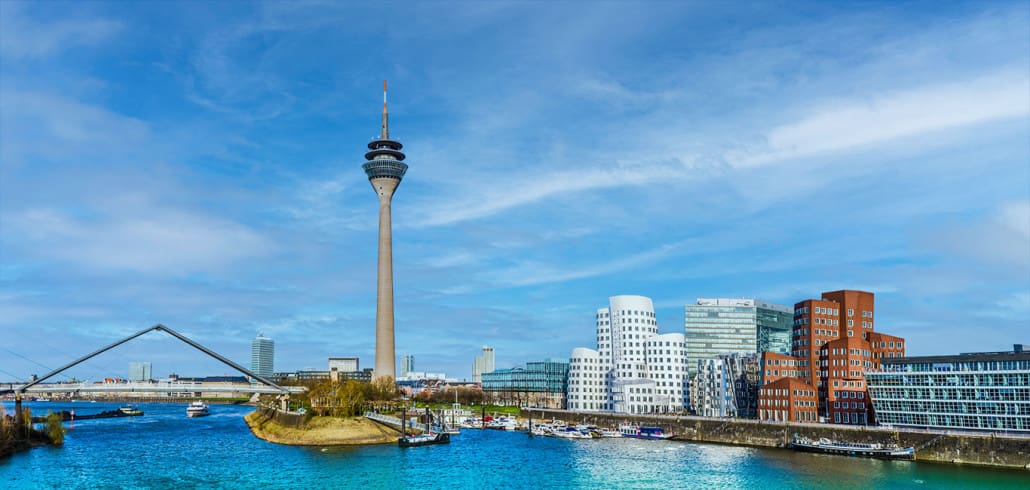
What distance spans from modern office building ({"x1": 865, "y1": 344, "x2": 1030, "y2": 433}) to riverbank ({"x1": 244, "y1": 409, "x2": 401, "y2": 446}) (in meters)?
66.6

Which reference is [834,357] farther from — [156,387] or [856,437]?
[156,387]

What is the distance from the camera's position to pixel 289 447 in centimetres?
10912

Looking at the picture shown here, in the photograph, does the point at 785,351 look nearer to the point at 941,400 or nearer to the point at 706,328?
the point at 706,328

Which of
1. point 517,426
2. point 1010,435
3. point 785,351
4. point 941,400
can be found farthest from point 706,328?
point 1010,435

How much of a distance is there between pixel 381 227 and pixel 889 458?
420ft

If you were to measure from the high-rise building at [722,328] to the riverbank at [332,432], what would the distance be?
86.4 m

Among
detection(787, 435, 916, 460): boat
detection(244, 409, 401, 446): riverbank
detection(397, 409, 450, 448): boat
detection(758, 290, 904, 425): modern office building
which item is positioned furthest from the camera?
detection(758, 290, 904, 425): modern office building

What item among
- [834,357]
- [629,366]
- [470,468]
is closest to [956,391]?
[834,357]

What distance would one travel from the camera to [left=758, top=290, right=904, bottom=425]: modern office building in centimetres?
12294

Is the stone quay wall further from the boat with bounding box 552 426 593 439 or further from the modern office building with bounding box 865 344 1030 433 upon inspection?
the boat with bounding box 552 426 593 439

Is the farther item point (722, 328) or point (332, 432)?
point (722, 328)

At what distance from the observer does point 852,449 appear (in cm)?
9831

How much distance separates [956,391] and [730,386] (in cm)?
4613

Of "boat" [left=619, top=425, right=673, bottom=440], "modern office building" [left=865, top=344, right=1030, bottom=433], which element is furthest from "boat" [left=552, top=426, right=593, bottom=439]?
"modern office building" [left=865, top=344, right=1030, bottom=433]
